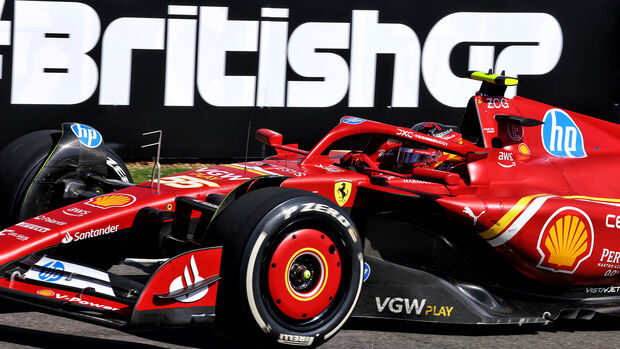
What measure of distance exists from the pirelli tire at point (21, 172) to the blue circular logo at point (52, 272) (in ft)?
4.23

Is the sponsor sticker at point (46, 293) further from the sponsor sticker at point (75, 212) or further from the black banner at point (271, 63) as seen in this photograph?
the black banner at point (271, 63)

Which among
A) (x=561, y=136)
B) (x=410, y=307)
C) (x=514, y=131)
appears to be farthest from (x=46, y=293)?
(x=561, y=136)

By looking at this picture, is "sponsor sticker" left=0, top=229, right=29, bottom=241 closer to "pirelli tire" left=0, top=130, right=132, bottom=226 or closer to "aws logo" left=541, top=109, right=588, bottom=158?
"pirelli tire" left=0, top=130, right=132, bottom=226

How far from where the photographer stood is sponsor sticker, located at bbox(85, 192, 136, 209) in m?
4.65

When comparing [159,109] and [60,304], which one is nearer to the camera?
[60,304]

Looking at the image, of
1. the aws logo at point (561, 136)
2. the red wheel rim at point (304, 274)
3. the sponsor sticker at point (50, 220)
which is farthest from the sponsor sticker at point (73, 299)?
the aws logo at point (561, 136)

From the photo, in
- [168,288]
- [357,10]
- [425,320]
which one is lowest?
[425,320]

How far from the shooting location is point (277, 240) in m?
4.02

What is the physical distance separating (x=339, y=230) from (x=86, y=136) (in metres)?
2.29

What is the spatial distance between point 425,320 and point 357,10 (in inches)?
214

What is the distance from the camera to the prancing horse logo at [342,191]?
4.82 meters

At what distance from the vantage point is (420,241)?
16.2 ft

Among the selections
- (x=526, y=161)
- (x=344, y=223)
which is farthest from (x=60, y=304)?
(x=526, y=161)

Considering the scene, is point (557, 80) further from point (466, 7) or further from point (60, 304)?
point (60, 304)
